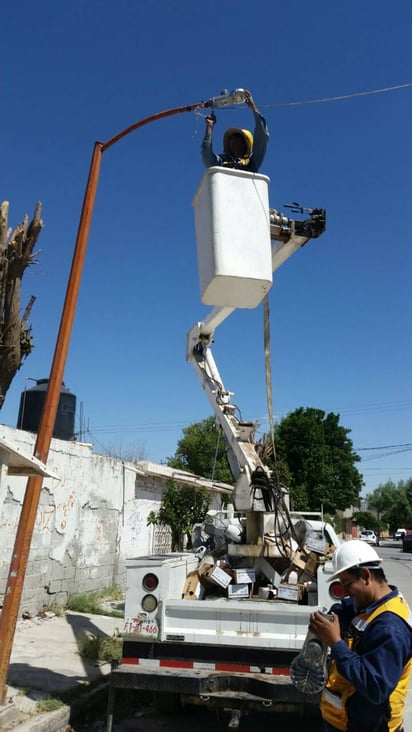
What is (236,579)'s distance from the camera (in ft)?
20.1

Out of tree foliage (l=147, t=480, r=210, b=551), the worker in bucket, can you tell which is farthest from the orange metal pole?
tree foliage (l=147, t=480, r=210, b=551)

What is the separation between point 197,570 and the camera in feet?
20.7

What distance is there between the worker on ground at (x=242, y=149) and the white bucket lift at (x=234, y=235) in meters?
0.41

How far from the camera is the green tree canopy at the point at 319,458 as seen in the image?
41750 mm

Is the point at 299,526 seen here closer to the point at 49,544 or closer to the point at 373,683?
the point at 373,683

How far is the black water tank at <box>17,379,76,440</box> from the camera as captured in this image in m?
11.6

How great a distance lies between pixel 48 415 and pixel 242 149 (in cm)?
352

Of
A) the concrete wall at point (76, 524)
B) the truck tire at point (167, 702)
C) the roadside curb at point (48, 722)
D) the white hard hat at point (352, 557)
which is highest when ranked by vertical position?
the concrete wall at point (76, 524)

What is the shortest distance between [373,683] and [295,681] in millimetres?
536

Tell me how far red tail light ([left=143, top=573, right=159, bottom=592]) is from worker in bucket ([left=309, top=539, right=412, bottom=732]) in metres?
2.84

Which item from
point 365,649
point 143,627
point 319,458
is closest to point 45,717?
point 143,627

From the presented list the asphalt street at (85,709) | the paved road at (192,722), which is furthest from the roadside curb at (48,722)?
the paved road at (192,722)

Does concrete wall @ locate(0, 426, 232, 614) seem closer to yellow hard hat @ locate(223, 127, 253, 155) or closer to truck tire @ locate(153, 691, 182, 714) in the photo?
truck tire @ locate(153, 691, 182, 714)

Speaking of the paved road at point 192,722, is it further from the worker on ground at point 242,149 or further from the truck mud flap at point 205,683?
the worker on ground at point 242,149
